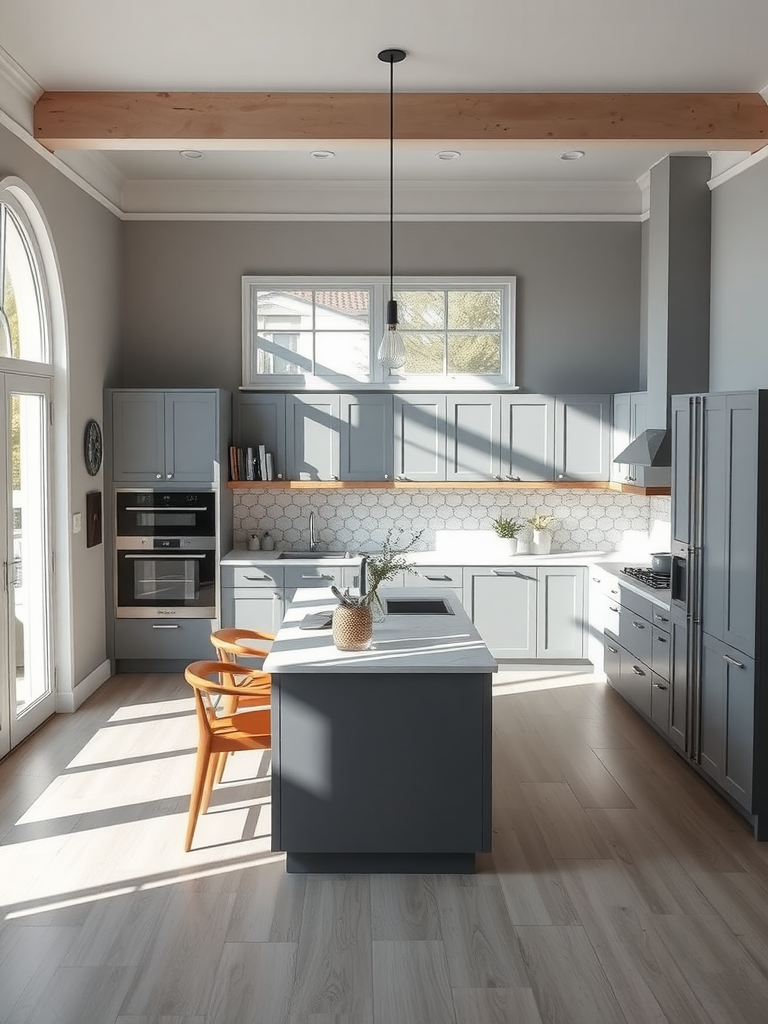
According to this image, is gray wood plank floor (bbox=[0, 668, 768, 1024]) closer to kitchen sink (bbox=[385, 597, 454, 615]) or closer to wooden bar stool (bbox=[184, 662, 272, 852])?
wooden bar stool (bbox=[184, 662, 272, 852])

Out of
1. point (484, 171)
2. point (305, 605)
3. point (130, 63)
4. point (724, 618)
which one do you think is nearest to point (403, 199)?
point (484, 171)

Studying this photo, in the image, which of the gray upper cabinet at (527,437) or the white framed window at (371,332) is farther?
the white framed window at (371,332)

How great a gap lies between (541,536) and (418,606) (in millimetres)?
2479

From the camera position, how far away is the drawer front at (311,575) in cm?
683

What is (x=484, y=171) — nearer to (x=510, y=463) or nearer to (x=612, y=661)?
(x=510, y=463)

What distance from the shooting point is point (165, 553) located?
22.6 ft

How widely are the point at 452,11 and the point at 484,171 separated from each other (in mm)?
2756

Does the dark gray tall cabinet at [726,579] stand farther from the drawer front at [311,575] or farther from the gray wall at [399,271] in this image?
the drawer front at [311,575]

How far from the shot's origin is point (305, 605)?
5.14 metres

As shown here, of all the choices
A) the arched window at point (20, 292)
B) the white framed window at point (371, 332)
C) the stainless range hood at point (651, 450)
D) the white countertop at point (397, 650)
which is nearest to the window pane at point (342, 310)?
the white framed window at point (371, 332)

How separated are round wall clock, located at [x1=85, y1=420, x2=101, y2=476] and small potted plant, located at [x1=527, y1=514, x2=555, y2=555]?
10.5ft

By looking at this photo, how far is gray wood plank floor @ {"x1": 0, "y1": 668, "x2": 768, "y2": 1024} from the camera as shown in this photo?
115 inches

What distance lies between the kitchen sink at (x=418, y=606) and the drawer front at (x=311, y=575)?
165 centimetres

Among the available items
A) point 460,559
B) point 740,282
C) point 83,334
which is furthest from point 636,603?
point 83,334
